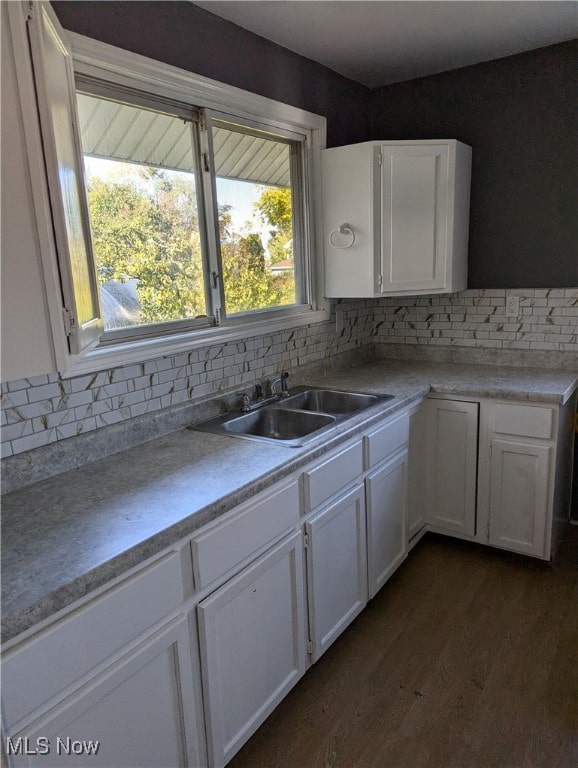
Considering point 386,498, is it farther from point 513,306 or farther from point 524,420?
point 513,306

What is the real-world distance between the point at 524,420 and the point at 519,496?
0.38 m

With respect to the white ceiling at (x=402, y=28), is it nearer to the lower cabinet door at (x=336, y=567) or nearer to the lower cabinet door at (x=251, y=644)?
the lower cabinet door at (x=336, y=567)

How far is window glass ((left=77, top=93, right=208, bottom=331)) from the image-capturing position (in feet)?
5.77

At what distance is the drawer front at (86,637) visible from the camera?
3.20ft

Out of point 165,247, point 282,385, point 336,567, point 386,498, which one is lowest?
point 336,567

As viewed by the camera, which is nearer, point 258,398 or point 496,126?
point 258,398

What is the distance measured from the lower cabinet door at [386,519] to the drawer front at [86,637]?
106 cm

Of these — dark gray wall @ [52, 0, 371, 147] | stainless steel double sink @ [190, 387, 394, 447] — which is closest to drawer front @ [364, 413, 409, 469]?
stainless steel double sink @ [190, 387, 394, 447]

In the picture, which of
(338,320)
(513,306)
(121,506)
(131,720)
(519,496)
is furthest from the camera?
(338,320)

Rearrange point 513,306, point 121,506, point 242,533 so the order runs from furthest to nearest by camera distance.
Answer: point 513,306
point 242,533
point 121,506

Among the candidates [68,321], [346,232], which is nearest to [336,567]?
[68,321]

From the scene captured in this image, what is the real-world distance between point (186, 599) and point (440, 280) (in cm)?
203

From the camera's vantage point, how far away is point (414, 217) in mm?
2629

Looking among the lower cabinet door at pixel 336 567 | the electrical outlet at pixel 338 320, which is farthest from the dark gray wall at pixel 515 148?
the lower cabinet door at pixel 336 567
